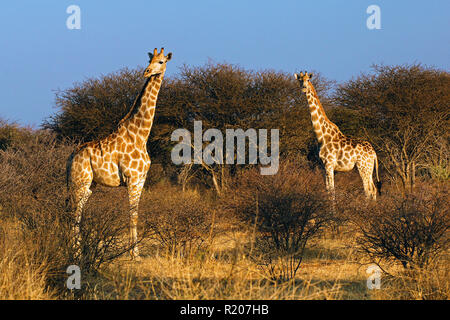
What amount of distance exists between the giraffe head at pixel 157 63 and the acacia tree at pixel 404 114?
8.63m

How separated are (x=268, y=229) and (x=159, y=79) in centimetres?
320

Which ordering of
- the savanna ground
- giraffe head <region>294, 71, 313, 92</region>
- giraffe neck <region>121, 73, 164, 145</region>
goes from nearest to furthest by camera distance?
the savanna ground → giraffe neck <region>121, 73, 164, 145</region> → giraffe head <region>294, 71, 313, 92</region>

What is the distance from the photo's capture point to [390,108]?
15.7 metres

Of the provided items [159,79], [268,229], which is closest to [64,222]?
[268,229]

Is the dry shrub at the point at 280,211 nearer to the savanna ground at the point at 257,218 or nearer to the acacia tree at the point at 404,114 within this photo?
the savanna ground at the point at 257,218

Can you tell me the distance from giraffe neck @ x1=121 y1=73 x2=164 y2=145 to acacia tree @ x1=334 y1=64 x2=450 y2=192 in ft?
28.0

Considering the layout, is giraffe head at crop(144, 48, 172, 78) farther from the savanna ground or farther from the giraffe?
the savanna ground

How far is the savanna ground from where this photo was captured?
18.9ft

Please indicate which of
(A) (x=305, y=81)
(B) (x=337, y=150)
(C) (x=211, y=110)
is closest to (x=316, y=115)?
A: (A) (x=305, y=81)

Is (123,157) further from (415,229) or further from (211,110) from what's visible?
(211,110)

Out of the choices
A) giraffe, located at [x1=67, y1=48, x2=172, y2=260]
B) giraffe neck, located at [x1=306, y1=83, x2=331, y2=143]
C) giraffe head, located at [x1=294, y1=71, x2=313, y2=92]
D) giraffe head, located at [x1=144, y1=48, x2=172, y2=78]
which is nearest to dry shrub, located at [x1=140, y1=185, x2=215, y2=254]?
giraffe, located at [x1=67, y1=48, x2=172, y2=260]

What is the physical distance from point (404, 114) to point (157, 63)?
936 cm

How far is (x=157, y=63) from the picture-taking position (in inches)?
341

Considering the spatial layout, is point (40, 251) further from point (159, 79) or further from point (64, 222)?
point (159, 79)
